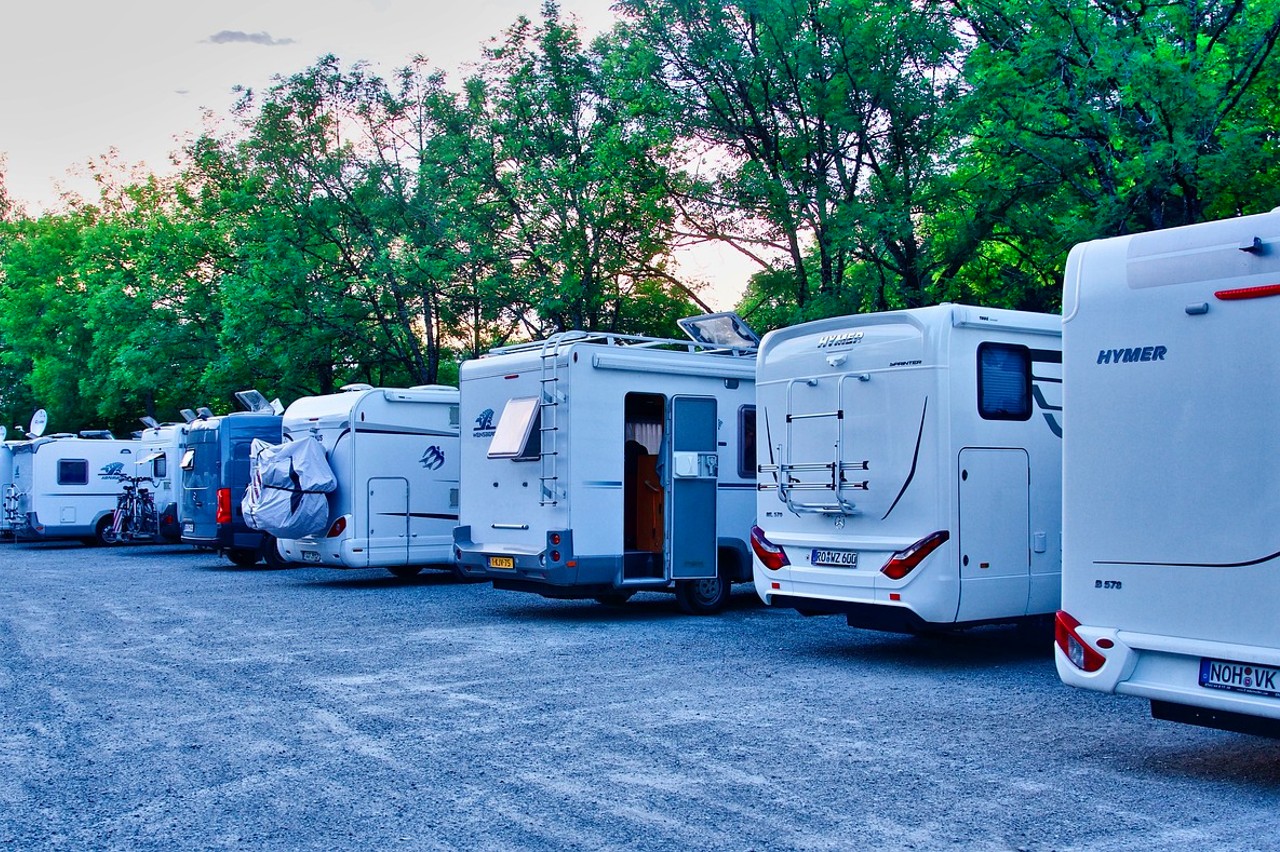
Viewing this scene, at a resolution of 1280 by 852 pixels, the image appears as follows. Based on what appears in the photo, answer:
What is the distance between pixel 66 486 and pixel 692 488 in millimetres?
20292

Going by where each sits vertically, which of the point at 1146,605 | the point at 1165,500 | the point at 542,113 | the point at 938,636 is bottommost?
the point at 938,636

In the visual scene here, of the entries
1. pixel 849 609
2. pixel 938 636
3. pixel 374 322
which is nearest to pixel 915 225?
pixel 938 636

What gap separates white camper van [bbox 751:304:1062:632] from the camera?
372 inches

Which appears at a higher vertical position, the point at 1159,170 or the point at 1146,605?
the point at 1159,170

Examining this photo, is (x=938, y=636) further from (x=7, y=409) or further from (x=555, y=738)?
(x=7, y=409)

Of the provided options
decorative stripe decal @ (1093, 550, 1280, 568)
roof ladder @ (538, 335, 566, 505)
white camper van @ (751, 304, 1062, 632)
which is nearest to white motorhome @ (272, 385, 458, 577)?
roof ladder @ (538, 335, 566, 505)

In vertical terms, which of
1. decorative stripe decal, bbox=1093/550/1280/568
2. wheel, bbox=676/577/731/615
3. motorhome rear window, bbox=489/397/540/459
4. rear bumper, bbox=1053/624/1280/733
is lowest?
wheel, bbox=676/577/731/615

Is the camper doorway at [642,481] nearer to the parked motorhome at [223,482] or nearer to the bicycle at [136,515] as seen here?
the parked motorhome at [223,482]

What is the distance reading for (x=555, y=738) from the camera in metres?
7.36

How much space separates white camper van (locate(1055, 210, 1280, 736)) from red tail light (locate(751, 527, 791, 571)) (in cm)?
386

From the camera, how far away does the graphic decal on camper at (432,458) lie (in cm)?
1784

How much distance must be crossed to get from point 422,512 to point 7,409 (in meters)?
35.8

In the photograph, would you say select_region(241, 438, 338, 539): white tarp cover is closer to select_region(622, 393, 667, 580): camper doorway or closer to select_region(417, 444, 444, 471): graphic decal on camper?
select_region(417, 444, 444, 471): graphic decal on camper

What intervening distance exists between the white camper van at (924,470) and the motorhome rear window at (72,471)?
74.4ft
